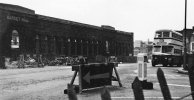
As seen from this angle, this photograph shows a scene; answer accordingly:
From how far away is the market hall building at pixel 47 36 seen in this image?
4212 centimetres

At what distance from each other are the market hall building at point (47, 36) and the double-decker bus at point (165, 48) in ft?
58.4

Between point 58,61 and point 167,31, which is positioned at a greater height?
point 167,31

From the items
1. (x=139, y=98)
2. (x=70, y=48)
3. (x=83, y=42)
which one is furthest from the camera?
(x=83, y=42)

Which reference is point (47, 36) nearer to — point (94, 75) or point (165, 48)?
point (165, 48)

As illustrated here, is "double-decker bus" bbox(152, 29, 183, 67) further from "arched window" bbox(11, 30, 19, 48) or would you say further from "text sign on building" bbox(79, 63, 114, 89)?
"text sign on building" bbox(79, 63, 114, 89)

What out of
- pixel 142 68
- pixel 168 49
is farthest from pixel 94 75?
pixel 168 49

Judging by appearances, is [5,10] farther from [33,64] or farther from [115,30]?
[115,30]

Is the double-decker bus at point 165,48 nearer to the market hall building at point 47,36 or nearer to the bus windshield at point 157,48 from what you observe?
the bus windshield at point 157,48

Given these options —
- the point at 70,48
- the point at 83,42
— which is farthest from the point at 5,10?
the point at 83,42

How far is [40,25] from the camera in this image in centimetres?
4875

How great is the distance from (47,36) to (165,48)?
20948 millimetres

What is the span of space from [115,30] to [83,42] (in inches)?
617

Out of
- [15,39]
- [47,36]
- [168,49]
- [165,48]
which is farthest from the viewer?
[47,36]

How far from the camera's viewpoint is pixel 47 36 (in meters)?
51.2
